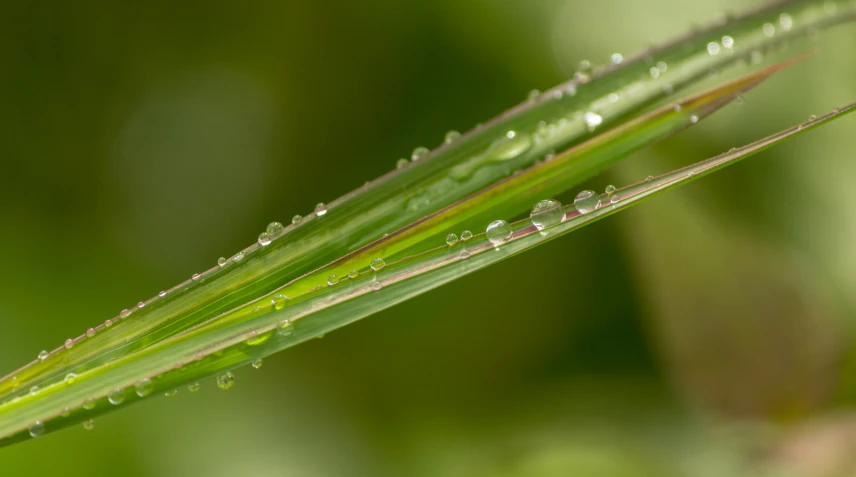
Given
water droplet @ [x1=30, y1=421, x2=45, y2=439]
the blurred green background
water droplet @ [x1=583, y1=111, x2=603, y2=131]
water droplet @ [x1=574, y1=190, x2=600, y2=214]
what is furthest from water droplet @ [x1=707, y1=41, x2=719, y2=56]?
water droplet @ [x1=30, y1=421, x2=45, y2=439]

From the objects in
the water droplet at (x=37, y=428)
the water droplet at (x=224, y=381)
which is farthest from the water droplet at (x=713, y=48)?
the water droplet at (x=37, y=428)

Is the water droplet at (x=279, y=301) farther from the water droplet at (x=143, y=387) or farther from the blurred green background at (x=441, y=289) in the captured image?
the blurred green background at (x=441, y=289)

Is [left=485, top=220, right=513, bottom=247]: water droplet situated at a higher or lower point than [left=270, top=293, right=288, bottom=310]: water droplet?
lower

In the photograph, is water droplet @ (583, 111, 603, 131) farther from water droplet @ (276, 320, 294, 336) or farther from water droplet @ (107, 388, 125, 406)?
water droplet @ (107, 388, 125, 406)

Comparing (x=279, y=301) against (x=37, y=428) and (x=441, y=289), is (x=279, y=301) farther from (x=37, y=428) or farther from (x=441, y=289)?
(x=441, y=289)

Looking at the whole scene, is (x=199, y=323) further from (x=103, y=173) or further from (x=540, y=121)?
(x=103, y=173)
